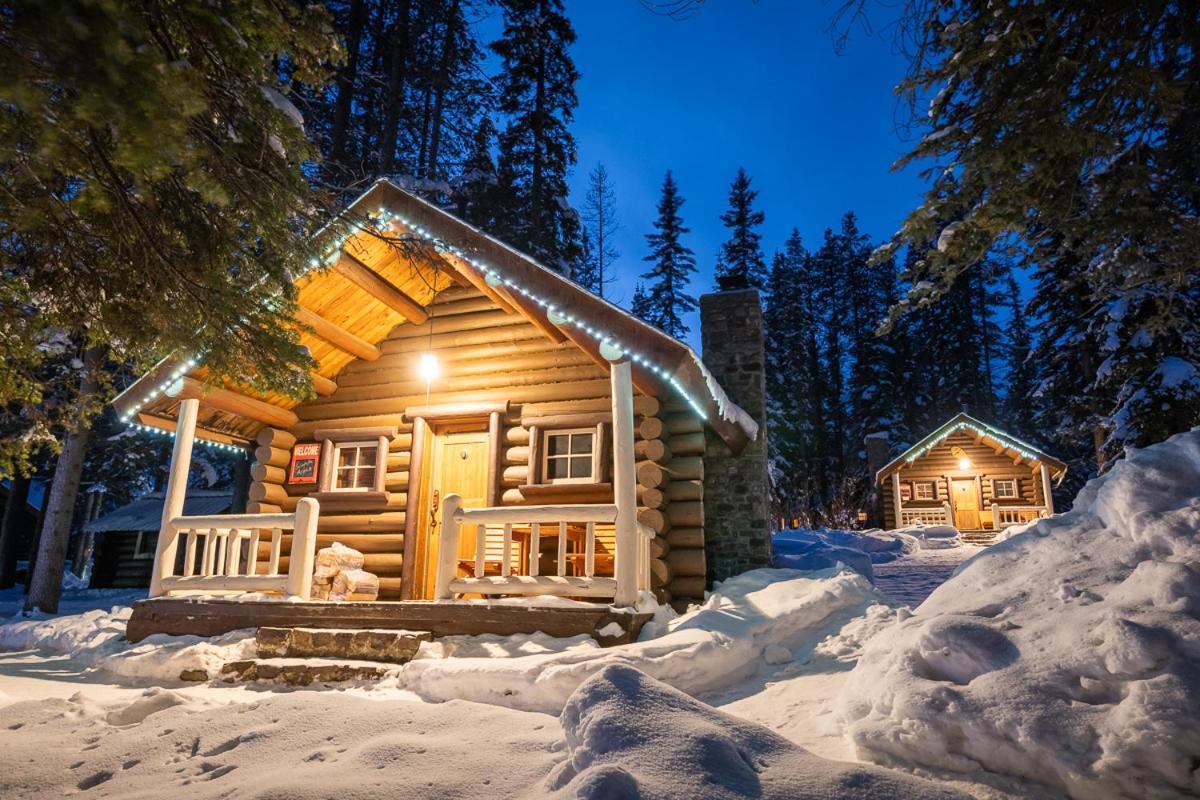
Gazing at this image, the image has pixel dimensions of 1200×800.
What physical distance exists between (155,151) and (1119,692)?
15.5ft

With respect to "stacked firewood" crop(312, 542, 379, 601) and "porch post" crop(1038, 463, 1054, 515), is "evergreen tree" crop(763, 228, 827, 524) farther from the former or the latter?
"stacked firewood" crop(312, 542, 379, 601)

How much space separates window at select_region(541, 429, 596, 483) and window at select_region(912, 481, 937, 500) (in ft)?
68.6

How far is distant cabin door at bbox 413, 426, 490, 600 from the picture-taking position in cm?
916

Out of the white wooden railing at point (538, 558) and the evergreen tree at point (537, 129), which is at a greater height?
the evergreen tree at point (537, 129)

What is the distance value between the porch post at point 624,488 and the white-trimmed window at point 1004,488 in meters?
22.3

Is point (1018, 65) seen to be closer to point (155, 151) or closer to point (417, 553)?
point (155, 151)

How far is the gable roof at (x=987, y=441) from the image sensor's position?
22.6 m

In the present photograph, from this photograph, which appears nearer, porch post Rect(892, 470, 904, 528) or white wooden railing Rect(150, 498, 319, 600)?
white wooden railing Rect(150, 498, 319, 600)

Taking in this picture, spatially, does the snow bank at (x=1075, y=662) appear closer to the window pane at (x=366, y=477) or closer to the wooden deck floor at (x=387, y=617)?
the wooden deck floor at (x=387, y=617)

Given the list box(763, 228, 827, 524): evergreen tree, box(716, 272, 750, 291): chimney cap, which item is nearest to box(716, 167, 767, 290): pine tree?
box(763, 228, 827, 524): evergreen tree

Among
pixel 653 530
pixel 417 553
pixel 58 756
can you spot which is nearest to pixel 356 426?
pixel 417 553

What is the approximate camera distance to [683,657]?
17.8 feet

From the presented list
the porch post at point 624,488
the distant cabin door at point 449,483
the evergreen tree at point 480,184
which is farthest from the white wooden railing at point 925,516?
the porch post at point 624,488

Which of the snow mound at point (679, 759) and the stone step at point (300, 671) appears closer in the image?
the snow mound at point (679, 759)
